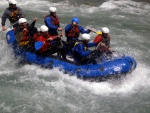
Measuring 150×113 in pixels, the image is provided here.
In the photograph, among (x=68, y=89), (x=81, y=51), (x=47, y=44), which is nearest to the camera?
(x=81, y=51)

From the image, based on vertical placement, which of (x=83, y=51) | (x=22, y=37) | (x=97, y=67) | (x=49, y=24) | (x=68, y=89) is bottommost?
(x=68, y=89)

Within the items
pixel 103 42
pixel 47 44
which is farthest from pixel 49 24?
pixel 103 42

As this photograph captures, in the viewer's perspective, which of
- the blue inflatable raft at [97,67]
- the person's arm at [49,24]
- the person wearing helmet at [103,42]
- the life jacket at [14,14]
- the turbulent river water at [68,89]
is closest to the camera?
the turbulent river water at [68,89]

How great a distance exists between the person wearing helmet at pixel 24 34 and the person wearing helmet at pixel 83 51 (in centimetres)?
165

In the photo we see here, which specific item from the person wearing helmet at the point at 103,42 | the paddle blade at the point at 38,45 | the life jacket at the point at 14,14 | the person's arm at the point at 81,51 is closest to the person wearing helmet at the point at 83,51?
the person's arm at the point at 81,51

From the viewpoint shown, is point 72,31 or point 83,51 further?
point 72,31

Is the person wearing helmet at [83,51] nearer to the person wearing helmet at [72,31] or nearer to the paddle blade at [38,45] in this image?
the person wearing helmet at [72,31]

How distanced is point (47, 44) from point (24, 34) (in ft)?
2.79

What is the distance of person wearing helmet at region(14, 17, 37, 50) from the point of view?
28.9 ft

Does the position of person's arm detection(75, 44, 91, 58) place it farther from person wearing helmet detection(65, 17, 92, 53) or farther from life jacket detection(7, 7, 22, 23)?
life jacket detection(7, 7, 22, 23)

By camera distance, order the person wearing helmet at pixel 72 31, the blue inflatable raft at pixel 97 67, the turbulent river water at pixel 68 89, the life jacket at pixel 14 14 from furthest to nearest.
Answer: the life jacket at pixel 14 14, the person wearing helmet at pixel 72 31, the blue inflatable raft at pixel 97 67, the turbulent river water at pixel 68 89

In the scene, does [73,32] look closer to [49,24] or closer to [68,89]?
[49,24]

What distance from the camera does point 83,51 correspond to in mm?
7969

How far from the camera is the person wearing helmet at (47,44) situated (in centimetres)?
840
